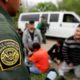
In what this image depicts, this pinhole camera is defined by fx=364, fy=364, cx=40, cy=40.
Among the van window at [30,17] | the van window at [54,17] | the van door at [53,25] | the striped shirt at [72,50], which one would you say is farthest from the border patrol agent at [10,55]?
the van window at [30,17]

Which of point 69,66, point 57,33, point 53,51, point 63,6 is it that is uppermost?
point 69,66

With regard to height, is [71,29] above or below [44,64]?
below

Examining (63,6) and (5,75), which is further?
(63,6)

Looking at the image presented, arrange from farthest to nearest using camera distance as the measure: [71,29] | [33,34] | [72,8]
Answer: [72,8] → [71,29] → [33,34]

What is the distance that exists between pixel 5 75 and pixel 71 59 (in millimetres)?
4952

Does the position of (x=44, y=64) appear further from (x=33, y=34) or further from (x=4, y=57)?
(x=4, y=57)

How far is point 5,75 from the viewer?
1.57 meters

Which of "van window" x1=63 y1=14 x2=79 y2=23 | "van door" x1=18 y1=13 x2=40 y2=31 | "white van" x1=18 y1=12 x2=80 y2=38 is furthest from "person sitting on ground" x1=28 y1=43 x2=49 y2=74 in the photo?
"van door" x1=18 y1=13 x2=40 y2=31

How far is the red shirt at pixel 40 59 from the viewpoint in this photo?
7.95 m

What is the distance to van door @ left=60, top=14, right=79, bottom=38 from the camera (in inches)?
733

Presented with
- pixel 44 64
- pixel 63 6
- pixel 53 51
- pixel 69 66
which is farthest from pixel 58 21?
pixel 63 6

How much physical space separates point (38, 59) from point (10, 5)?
619 centimetres

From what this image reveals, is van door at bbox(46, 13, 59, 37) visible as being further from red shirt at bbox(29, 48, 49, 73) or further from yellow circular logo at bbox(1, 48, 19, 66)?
yellow circular logo at bbox(1, 48, 19, 66)

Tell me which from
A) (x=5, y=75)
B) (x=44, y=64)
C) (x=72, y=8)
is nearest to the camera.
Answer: (x=5, y=75)
